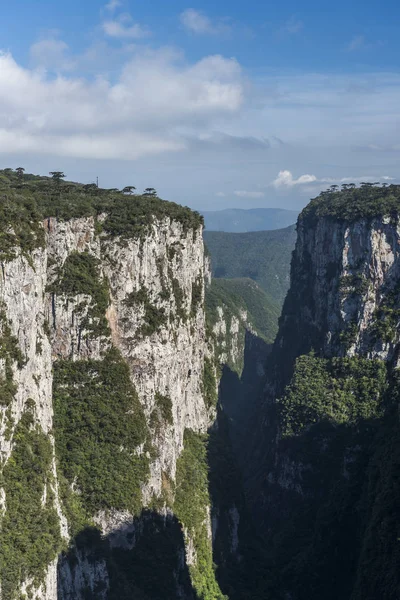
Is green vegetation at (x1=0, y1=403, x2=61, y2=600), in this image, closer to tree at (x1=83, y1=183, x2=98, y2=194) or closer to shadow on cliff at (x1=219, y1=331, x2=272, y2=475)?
tree at (x1=83, y1=183, x2=98, y2=194)

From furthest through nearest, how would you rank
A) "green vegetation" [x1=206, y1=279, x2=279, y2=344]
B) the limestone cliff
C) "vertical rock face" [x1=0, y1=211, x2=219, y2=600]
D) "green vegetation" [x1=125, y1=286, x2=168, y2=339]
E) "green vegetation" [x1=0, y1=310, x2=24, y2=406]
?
"green vegetation" [x1=206, y1=279, x2=279, y2=344], "green vegetation" [x1=125, y1=286, x2=168, y2=339], "vertical rock face" [x1=0, y1=211, x2=219, y2=600], the limestone cliff, "green vegetation" [x1=0, y1=310, x2=24, y2=406]

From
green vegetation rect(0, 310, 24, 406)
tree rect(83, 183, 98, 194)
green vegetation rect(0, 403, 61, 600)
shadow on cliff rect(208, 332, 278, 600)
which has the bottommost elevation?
shadow on cliff rect(208, 332, 278, 600)

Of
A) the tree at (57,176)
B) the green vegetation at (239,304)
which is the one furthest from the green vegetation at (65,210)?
the green vegetation at (239,304)

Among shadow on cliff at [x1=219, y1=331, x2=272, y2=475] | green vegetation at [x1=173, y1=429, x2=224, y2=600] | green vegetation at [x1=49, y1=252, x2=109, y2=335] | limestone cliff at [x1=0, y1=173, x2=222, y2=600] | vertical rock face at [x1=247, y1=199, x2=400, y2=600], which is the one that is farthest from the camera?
shadow on cliff at [x1=219, y1=331, x2=272, y2=475]

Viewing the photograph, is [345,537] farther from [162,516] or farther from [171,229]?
[171,229]

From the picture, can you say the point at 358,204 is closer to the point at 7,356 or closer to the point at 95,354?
the point at 95,354

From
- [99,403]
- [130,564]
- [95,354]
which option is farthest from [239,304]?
[130,564]

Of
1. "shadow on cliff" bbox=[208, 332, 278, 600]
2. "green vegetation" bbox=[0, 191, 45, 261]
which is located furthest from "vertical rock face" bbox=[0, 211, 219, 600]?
"shadow on cliff" bbox=[208, 332, 278, 600]
